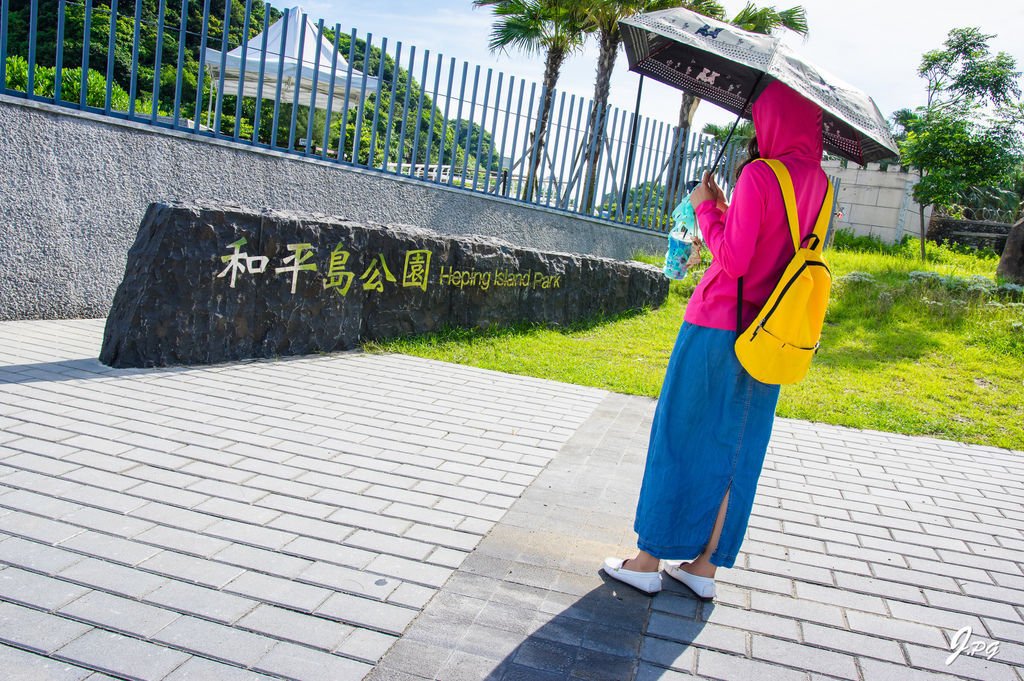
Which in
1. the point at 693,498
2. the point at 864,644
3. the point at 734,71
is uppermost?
the point at 734,71

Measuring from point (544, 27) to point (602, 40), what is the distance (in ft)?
4.24

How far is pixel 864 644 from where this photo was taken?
117 inches

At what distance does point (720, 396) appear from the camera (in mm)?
3096

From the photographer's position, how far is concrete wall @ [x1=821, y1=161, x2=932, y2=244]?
20078 millimetres

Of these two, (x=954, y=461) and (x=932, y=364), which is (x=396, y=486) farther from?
(x=932, y=364)

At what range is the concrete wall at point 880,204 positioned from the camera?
20078 mm

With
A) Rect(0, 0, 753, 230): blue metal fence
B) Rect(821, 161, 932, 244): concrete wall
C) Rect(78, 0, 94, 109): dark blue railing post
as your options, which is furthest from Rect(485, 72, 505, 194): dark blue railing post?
Rect(821, 161, 932, 244): concrete wall

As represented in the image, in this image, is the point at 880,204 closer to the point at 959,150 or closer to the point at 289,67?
the point at 959,150

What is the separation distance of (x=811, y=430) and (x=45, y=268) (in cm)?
649

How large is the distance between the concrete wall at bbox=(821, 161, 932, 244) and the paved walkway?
16.1 m

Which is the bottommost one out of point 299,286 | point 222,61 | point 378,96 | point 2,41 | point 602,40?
point 299,286

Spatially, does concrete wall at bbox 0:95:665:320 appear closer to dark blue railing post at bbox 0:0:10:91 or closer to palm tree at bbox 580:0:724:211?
dark blue railing post at bbox 0:0:10:91

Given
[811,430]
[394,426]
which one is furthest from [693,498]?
[811,430]

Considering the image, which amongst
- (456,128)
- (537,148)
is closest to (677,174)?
(537,148)
